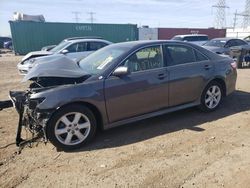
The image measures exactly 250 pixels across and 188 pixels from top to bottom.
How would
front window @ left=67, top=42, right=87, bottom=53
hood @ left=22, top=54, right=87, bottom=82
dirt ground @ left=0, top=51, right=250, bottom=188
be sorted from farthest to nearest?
front window @ left=67, top=42, right=87, bottom=53, hood @ left=22, top=54, right=87, bottom=82, dirt ground @ left=0, top=51, right=250, bottom=188

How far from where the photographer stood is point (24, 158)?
3.95 metres

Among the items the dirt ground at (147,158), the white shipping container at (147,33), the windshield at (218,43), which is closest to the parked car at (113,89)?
the dirt ground at (147,158)

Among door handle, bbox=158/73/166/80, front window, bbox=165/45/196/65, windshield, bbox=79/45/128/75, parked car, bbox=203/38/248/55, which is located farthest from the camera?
parked car, bbox=203/38/248/55

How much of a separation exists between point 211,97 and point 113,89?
7.81ft

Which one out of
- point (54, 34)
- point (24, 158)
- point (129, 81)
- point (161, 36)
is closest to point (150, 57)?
point (129, 81)

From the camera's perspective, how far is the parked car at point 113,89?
13.1 feet

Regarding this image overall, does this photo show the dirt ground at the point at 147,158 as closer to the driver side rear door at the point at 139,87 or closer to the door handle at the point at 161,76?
the driver side rear door at the point at 139,87

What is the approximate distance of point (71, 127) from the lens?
162 inches

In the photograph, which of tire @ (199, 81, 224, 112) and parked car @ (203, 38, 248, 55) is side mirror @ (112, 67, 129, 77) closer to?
tire @ (199, 81, 224, 112)

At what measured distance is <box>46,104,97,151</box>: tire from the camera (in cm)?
398

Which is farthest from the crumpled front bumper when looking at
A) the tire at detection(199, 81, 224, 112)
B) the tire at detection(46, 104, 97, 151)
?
the tire at detection(199, 81, 224, 112)

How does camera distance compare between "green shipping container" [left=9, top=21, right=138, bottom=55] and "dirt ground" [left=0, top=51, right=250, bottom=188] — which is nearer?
"dirt ground" [left=0, top=51, right=250, bottom=188]

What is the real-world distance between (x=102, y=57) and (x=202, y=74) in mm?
2014

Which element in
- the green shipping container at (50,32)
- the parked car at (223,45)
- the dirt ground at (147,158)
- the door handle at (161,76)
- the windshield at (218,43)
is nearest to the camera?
the dirt ground at (147,158)
